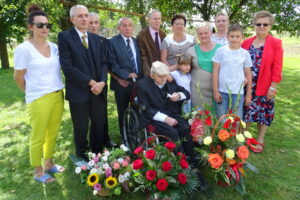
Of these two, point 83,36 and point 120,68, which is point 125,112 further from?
point 83,36

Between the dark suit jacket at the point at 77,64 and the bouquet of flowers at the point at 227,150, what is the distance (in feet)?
4.54

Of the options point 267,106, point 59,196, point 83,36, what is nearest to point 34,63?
Result: point 83,36

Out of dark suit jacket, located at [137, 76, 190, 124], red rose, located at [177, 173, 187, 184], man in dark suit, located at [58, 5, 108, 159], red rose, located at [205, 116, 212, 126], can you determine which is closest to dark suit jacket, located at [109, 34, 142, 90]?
man in dark suit, located at [58, 5, 108, 159]

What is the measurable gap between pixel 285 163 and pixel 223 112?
1.12 meters

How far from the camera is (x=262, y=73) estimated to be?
3.46 m

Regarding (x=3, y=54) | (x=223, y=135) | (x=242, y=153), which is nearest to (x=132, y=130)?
(x=223, y=135)

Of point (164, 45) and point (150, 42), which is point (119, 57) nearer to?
point (150, 42)

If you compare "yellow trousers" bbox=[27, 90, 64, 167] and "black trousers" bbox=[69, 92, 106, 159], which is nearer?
"yellow trousers" bbox=[27, 90, 64, 167]

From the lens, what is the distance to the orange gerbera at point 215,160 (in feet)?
8.23

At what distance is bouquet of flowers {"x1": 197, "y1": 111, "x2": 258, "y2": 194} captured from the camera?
253 cm

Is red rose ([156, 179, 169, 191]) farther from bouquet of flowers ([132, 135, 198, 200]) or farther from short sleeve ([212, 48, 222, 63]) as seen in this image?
short sleeve ([212, 48, 222, 63])

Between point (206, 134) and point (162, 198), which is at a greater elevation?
point (206, 134)

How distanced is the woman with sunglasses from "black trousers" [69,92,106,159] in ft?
0.67

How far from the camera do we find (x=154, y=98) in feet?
10.3
